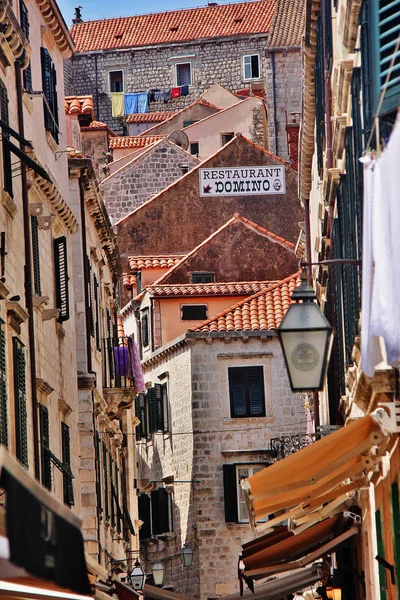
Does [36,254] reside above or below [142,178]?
below

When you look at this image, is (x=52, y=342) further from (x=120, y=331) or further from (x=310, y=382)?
(x=120, y=331)

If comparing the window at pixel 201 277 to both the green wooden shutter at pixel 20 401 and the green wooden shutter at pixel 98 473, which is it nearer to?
the green wooden shutter at pixel 98 473

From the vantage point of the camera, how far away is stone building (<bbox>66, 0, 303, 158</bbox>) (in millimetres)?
88250

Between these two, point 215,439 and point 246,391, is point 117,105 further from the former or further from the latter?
point 215,439

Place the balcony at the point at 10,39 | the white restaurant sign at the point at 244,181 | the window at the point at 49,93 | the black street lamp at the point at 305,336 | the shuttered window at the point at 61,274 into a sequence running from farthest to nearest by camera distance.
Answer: the white restaurant sign at the point at 244,181
the shuttered window at the point at 61,274
the window at the point at 49,93
the balcony at the point at 10,39
the black street lamp at the point at 305,336

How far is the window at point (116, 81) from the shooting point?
90750 mm

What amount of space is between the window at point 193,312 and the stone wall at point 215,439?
2816mm

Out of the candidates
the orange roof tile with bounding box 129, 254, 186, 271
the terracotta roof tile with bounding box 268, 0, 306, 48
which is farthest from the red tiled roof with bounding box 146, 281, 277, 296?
the terracotta roof tile with bounding box 268, 0, 306, 48

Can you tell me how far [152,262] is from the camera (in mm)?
49188

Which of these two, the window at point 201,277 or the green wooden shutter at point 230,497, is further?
the window at point 201,277

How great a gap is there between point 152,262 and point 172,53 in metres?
43.2

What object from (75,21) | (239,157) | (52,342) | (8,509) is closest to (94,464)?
(52,342)

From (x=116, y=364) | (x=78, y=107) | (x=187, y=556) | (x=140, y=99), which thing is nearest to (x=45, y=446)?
(x=78, y=107)

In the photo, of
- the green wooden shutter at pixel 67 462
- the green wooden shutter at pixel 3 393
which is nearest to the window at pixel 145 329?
the green wooden shutter at pixel 67 462
